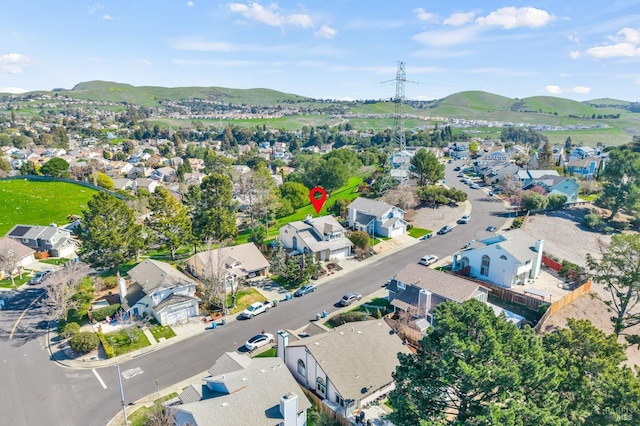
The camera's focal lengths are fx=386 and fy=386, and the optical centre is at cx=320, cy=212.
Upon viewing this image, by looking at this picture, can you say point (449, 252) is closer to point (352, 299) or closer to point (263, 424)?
point (352, 299)

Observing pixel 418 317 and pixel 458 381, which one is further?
pixel 418 317

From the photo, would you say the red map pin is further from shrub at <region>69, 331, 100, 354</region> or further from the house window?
shrub at <region>69, 331, 100, 354</region>

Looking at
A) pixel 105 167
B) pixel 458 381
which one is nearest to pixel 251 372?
pixel 458 381

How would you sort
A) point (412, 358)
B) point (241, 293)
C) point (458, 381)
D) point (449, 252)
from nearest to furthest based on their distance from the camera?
1. point (458, 381)
2. point (412, 358)
3. point (241, 293)
4. point (449, 252)

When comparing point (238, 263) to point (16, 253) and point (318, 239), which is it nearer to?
point (318, 239)

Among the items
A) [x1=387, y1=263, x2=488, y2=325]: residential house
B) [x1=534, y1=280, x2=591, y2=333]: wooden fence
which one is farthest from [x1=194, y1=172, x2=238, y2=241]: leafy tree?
[x1=534, y1=280, x2=591, y2=333]: wooden fence

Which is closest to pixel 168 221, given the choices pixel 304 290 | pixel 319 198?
pixel 304 290

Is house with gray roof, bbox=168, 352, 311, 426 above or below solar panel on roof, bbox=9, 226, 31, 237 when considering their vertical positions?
above
